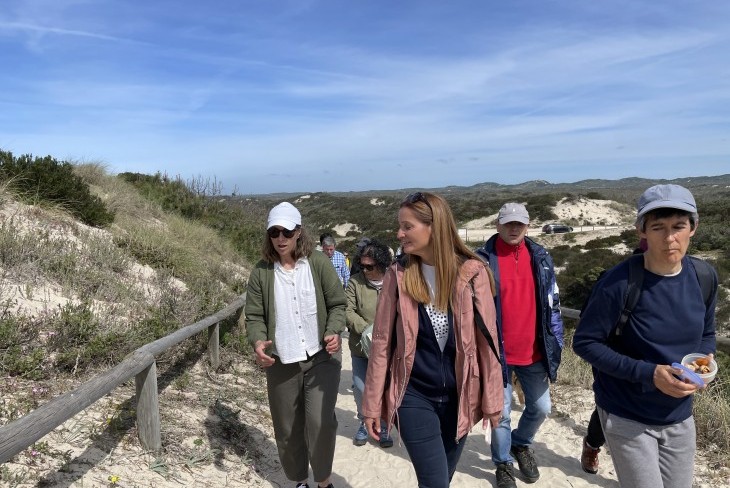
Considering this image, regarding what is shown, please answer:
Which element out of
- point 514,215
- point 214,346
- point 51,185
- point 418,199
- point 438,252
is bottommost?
point 214,346

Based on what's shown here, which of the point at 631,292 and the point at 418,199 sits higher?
the point at 418,199

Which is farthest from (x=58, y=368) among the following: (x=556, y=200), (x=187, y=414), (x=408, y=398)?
(x=556, y=200)

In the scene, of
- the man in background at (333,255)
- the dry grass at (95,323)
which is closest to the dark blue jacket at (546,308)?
the dry grass at (95,323)

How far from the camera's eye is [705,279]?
6.64 feet

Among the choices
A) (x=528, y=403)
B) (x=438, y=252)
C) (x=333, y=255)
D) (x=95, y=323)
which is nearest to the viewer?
(x=438, y=252)

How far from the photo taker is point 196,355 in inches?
215

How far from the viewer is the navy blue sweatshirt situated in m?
1.98

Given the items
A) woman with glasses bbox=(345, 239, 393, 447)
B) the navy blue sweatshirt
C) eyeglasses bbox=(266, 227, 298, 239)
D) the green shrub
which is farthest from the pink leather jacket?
the green shrub

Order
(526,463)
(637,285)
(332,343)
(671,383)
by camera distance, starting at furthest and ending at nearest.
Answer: (526,463) < (332,343) < (637,285) < (671,383)

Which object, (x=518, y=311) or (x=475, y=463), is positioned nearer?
(x=518, y=311)

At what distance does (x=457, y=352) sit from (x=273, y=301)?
1.23 meters

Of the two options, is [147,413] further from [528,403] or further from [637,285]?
[637,285]

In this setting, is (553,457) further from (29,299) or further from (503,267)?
(29,299)

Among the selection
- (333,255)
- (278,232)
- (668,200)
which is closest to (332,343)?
(278,232)
